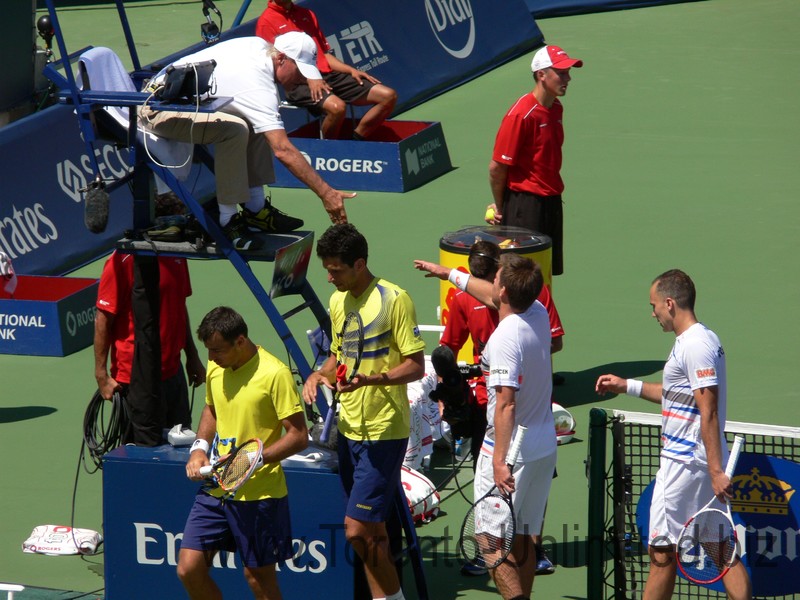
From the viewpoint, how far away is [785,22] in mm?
20453

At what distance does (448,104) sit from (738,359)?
25.5 feet

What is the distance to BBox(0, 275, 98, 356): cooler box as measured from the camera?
10656mm

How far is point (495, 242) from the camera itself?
9281 millimetres

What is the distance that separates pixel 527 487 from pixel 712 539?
2.98 feet

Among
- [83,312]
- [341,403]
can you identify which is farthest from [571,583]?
[83,312]

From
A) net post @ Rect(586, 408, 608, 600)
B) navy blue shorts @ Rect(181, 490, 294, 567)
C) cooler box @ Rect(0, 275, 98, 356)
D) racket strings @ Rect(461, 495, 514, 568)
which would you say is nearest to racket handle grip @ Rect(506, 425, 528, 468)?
racket strings @ Rect(461, 495, 514, 568)

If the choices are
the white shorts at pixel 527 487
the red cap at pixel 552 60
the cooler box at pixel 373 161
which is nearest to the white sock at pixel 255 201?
the white shorts at pixel 527 487

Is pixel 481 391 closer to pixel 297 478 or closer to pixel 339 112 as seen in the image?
pixel 297 478

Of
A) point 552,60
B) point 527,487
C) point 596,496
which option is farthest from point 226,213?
point 552,60

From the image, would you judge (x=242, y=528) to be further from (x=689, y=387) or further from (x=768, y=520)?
(x=768, y=520)

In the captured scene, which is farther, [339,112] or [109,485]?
[339,112]

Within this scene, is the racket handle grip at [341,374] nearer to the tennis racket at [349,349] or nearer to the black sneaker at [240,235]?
the tennis racket at [349,349]

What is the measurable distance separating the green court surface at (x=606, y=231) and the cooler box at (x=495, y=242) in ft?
3.40

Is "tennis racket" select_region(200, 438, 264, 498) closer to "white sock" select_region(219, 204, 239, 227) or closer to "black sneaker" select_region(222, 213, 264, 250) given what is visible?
"black sneaker" select_region(222, 213, 264, 250)
